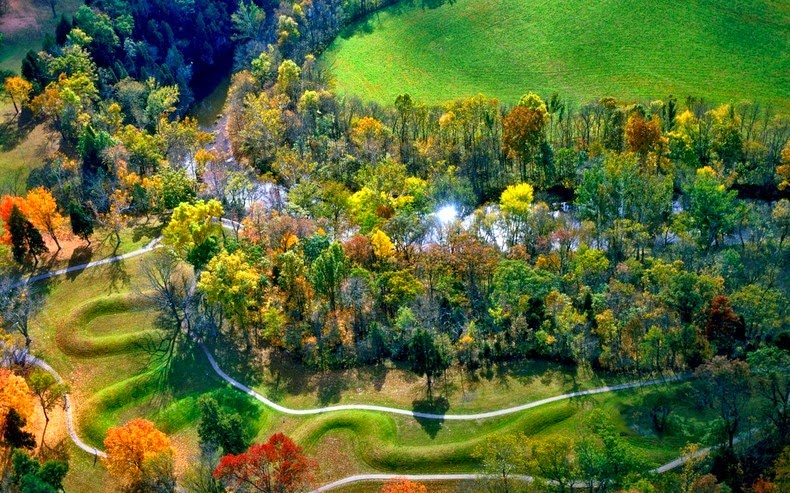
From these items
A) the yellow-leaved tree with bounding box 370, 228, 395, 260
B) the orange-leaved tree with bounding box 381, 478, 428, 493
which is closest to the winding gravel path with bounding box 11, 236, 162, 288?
the yellow-leaved tree with bounding box 370, 228, 395, 260

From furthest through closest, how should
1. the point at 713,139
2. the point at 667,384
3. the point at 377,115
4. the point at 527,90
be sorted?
the point at 527,90, the point at 377,115, the point at 713,139, the point at 667,384

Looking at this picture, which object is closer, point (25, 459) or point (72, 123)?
point (25, 459)

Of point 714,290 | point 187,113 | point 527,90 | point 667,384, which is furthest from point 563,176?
point 187,113

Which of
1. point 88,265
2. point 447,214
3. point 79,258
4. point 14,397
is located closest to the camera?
point 14,397

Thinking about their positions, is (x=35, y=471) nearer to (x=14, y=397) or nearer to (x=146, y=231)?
(x=14, y=397)

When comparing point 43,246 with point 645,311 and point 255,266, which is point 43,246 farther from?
point 645,311

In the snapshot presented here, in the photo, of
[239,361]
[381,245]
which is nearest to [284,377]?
[239,361]

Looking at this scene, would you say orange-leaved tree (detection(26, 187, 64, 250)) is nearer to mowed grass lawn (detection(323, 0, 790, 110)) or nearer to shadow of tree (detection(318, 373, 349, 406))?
shadow of tree (detection(318, 373, 349, 406))
